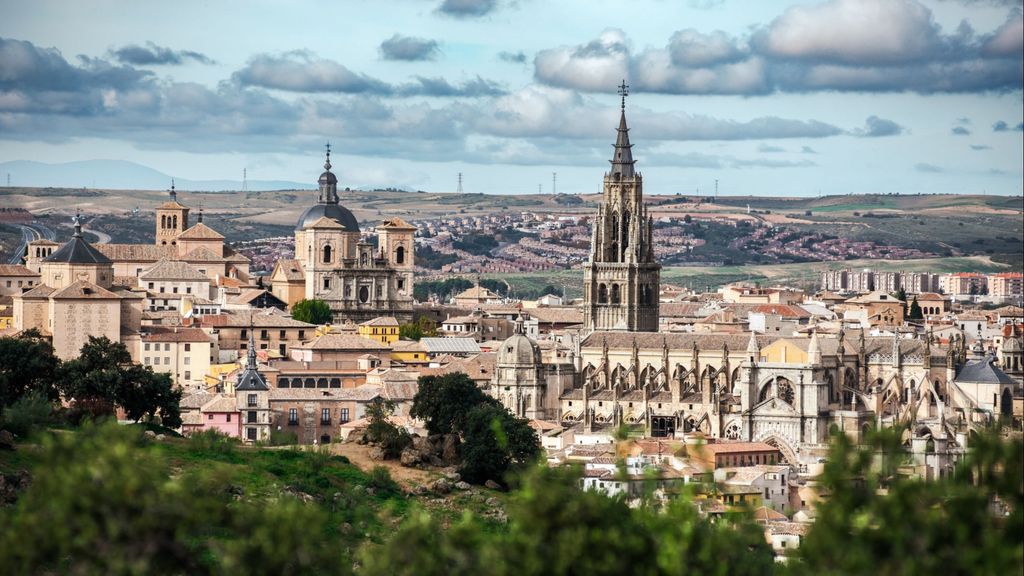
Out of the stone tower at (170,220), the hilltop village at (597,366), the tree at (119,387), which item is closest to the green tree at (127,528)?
the hilltop village at (597,366)

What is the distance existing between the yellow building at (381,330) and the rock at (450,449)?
5291 centimetres

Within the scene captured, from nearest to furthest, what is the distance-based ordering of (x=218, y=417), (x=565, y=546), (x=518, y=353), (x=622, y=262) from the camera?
(x=565, y=546)
(x=218, y=417)
(x=518, y=353)
(x=622, y=262)

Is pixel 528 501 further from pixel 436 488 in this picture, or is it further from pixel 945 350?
pixel 945 350

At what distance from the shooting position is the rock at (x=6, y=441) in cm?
6200

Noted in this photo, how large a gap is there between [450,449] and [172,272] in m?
70.2

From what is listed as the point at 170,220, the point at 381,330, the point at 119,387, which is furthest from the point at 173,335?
the point at 170,220

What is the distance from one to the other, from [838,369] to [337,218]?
191 ft

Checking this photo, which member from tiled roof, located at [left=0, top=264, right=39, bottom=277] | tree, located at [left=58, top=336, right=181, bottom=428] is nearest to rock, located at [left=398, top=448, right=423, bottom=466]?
tree, located at [left=58, top=336, right=181, bottom=428]

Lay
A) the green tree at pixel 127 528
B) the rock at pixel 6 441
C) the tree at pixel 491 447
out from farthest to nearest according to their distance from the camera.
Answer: the tree at pixel 491 447, the rock at pixel 6 441, the green tree at pixel 127 528

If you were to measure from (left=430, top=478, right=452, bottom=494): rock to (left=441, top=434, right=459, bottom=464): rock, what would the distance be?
15.0 ft

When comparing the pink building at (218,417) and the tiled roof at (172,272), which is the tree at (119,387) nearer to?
the pink building at (218,417)

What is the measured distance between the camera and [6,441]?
62.3m

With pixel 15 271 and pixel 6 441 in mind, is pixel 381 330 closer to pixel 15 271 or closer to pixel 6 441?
pixel 15 271

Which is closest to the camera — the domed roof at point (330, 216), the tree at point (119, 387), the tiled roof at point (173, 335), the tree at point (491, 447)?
the tree at point (491, 447)
